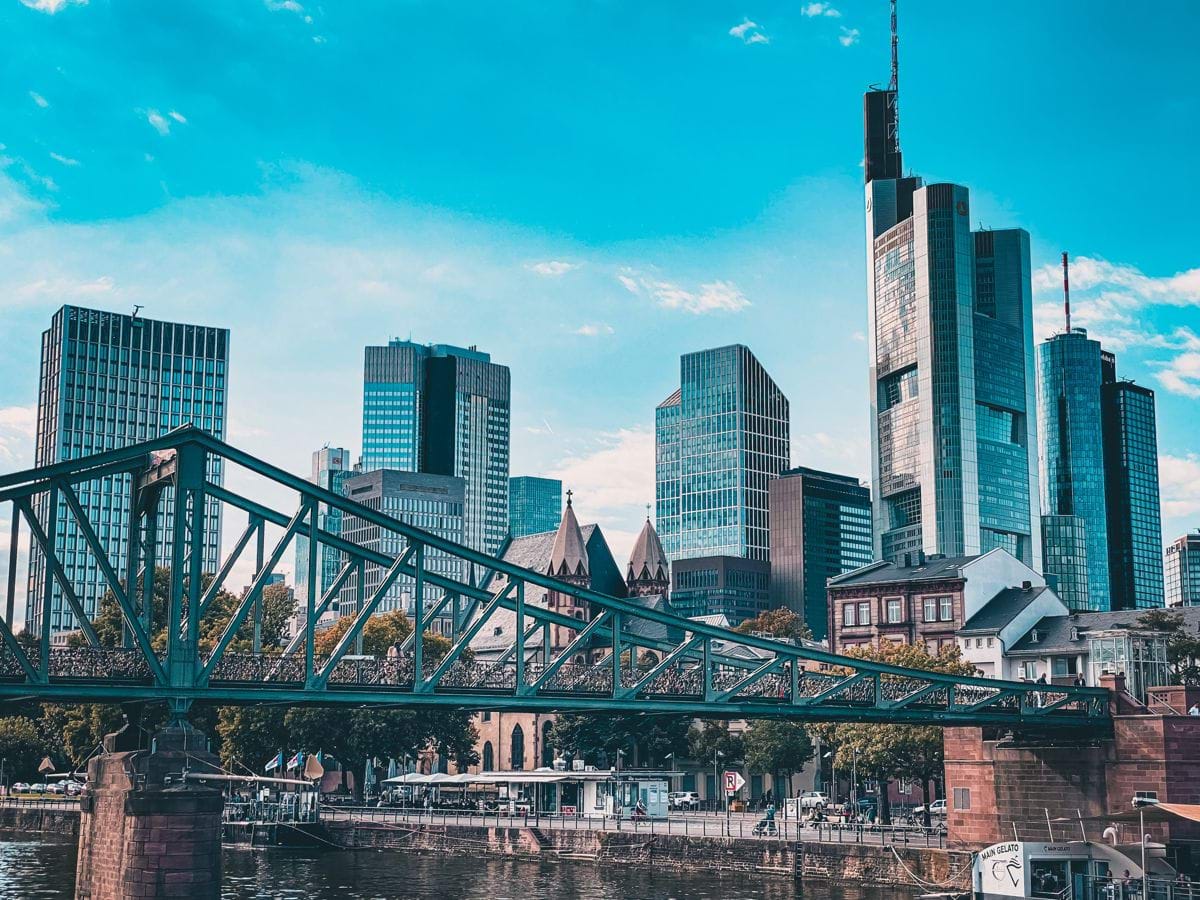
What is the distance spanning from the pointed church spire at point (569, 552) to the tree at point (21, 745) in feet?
190

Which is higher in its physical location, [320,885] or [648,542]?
[648,542]

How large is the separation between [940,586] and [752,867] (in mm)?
54116

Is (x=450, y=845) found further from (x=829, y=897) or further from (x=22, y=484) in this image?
(x=22, y=484)

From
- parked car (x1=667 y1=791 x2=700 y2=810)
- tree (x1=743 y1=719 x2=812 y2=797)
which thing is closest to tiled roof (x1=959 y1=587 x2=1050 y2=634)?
tree (x1=743 y1=719 x2=812 y2=797)

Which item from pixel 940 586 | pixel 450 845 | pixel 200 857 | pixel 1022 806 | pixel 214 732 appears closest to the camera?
pixel 200 857

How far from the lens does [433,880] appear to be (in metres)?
79.2

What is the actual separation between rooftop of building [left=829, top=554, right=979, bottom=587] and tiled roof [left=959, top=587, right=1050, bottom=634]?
3.74 m

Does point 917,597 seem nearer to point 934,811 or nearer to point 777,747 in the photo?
point 777,747

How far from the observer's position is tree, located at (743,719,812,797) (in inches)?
4702

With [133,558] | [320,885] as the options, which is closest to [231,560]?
[133,558]

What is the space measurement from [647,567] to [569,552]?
12.0 metres

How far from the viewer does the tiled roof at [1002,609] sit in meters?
124

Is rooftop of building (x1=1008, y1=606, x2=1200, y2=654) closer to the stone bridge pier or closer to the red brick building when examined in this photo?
the red brick building

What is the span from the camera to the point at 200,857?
2015 inches
